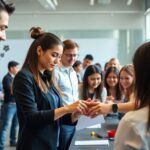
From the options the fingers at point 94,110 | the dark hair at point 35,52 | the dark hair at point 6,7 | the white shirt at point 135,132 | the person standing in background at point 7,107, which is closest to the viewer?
the white shirt at point 135,132

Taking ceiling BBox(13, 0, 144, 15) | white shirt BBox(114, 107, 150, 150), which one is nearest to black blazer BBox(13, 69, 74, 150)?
white shirt BBox(114, 107, 150, 150)

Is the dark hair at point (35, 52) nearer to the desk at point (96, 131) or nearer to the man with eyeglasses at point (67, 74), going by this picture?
the desk at point (96, 131)

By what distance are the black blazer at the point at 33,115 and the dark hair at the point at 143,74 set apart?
0.69m

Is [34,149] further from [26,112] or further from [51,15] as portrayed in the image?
[51,15]

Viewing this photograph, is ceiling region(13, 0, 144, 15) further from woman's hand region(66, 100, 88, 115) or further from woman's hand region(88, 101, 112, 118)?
woman's hand region(66, 100, 88, 115)

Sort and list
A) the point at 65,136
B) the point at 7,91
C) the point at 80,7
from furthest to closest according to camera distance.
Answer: the point at 80,7, the point at 7,91, the point at 65,136

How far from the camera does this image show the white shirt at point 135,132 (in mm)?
1042

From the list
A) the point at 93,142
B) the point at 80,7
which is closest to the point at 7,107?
the point at 93,142

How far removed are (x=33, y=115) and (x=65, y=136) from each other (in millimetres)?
915

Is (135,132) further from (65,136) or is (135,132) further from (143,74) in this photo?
(65,136)

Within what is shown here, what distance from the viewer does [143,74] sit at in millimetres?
1075

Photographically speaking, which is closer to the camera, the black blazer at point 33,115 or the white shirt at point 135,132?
the white shirt at point 135,132

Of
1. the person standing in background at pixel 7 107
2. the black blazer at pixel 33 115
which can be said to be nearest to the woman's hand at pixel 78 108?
the black blazer at pixel 33 115

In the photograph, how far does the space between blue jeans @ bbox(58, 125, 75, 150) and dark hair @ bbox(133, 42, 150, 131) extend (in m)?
1.16
